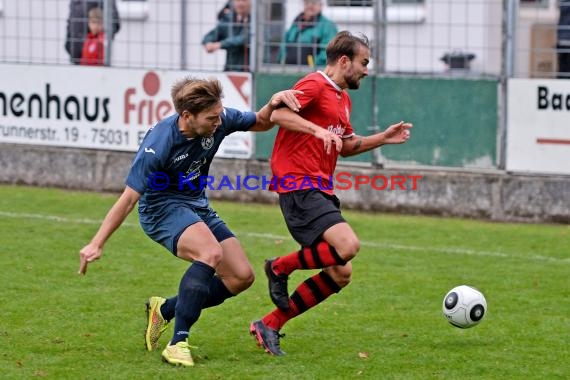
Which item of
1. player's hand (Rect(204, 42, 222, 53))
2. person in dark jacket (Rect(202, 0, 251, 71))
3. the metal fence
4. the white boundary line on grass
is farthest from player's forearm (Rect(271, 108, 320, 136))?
player's hand (Rect(204, 42, 222, 53))

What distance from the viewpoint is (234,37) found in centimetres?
1334

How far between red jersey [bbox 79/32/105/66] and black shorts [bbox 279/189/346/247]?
6949 millimetres

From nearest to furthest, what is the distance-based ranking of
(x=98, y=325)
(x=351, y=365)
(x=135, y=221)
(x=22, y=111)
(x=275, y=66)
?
(x=351, y=365) < (x=98, y=325) < (x=135, y=221) < (x=275, y=66) < (x=22, y=111)

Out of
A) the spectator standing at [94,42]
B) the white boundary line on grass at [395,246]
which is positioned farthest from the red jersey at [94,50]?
the white boundary line on grass at [395,246]

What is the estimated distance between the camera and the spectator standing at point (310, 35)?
42.0 feet

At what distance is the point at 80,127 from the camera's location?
13758 mm

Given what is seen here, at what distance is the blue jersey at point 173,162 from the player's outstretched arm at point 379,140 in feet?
2.60

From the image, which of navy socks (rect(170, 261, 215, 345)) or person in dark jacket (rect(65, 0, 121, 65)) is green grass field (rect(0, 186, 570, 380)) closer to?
navy socks (rect(170, 261, 215, 345))

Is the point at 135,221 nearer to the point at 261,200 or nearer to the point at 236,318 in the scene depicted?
the point at 261,200

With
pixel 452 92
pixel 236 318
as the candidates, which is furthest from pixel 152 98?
pixel 236 318

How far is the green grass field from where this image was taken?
6805 millimetres

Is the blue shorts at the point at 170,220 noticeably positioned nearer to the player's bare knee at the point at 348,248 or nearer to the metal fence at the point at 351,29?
the player's bare knee at the point at 348,248

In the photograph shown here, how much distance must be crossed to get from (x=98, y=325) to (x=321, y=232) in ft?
5.35

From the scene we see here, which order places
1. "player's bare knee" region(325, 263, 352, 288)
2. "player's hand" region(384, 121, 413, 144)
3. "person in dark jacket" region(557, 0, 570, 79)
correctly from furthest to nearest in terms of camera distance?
"person in dark jacket" region(557, 0, 570, 79)
"player's hand" region(384, 121, 413, 144)
"player's bare knee" region(325, 263, 352, 288)
